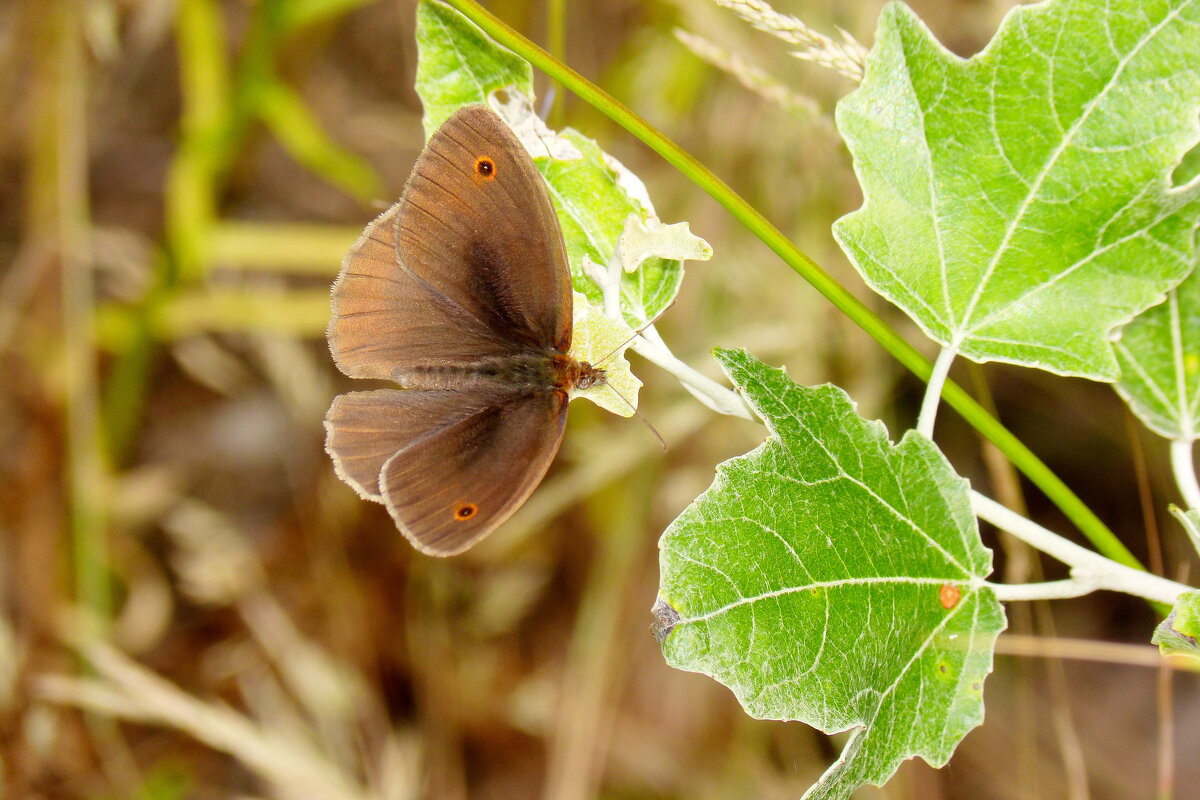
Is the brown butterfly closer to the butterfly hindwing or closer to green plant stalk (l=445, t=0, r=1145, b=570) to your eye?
the butterfly hindwing

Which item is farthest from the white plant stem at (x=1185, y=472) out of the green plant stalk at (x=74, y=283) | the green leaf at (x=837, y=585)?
the green plant stalk at (x=74, y=283)

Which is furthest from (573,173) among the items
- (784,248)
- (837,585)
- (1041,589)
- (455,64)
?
(1041,589)

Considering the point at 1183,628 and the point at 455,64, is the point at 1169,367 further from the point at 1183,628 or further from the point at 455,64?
the point at 455,64

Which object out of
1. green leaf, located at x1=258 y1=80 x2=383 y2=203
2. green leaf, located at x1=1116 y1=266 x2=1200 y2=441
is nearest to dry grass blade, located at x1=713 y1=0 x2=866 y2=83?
green leaf, located at x1=1116 y1=266 x2=1200 y2=441

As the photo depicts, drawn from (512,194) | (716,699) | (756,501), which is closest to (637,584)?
(716,699)

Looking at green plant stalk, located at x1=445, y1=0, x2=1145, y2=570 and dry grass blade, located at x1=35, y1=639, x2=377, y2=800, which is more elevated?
green plant stalk, located at x1=445, y1=0, x2=1145, y2=570

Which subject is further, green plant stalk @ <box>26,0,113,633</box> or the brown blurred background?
green plant stalk @ <box>26,0,113,633</box>

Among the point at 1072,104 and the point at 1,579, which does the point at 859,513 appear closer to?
the point at 1072,104

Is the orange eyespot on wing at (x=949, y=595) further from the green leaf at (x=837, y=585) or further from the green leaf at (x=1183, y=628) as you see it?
the green leaf at (x=1183, y=628)
